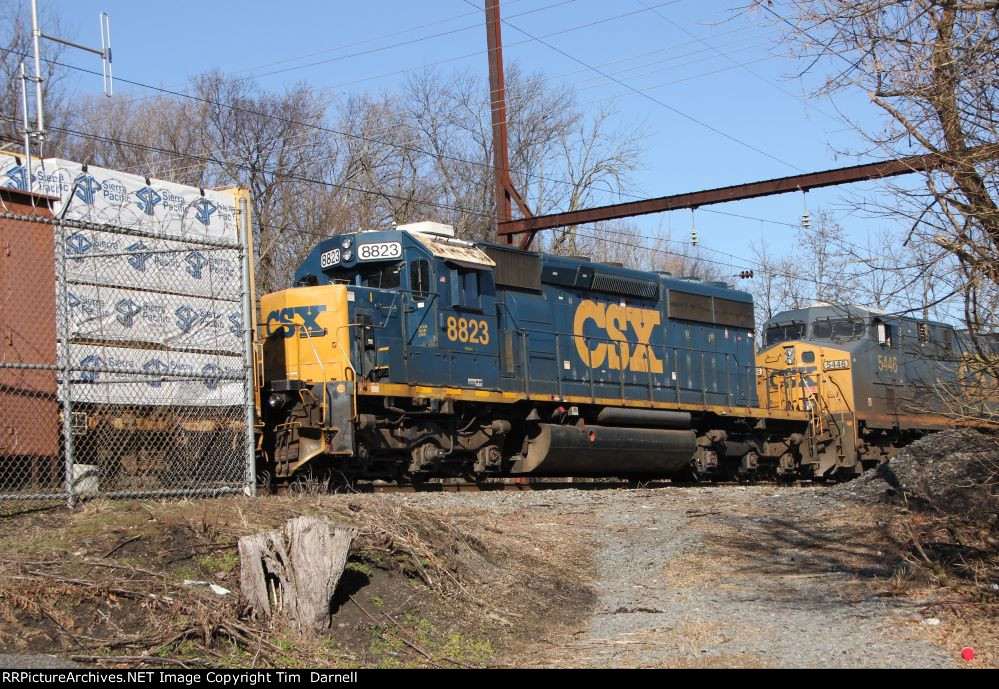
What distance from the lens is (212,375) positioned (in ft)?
28.1

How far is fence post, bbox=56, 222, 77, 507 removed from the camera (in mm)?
7449

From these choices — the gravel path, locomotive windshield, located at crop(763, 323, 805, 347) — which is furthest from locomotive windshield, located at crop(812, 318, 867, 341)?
the gravel path

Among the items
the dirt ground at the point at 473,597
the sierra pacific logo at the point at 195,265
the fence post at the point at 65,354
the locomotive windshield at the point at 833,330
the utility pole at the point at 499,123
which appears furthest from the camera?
the utility pole at the point at 499,123

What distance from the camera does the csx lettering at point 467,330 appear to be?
50.1 feet

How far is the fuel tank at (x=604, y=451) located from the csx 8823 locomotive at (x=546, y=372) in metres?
0.03

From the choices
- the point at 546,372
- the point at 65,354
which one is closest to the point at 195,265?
the point at 65,354

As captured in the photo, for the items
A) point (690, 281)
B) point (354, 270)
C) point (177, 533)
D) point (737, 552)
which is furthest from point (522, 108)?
point (177, 533)

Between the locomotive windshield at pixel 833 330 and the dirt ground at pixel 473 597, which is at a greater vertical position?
the locomotive windshield at pixel 833 330

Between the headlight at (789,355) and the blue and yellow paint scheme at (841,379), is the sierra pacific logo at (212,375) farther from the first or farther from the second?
the headlight at (789,355)

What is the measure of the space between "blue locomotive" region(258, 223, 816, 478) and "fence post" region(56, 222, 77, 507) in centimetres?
520

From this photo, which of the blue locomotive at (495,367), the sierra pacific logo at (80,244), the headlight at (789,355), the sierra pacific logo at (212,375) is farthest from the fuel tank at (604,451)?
the sierra pacific logo at (80,244)

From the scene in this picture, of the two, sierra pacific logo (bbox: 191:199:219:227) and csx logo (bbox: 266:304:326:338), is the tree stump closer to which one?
sierra pacific logo (bbox: 191:199:219:227)

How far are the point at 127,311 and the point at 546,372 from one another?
27.0ft

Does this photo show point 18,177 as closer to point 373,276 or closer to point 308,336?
point 308,336
